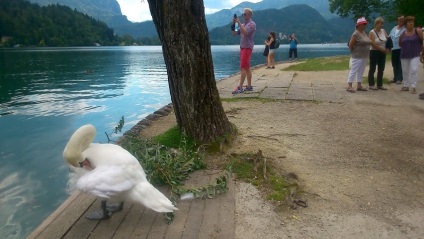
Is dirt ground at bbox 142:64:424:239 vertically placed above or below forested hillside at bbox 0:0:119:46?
below

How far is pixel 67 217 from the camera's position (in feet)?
12.7

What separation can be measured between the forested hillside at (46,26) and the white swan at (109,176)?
355ft

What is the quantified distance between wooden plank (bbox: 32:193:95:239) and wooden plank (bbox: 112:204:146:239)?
520mm

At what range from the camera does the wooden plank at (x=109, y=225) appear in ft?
11.5

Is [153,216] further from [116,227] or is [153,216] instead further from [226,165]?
[226,165]

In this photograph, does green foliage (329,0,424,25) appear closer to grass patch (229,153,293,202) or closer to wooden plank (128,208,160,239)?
grass patch (229,153,293,202)

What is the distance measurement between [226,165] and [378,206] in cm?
202

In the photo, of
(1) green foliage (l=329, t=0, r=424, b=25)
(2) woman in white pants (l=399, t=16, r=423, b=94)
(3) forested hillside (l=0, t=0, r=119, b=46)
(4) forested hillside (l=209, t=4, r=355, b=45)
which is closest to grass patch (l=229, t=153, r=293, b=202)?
(2) woman in white pants (l=399, t=16, r=423, b=94)

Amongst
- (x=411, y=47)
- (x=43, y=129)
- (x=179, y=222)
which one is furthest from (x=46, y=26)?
(x=179, y=222)

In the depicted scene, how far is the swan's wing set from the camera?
344cm

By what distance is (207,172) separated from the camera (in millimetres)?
5016

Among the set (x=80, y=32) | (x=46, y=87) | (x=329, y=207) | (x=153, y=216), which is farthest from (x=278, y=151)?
(x=80, y=32)

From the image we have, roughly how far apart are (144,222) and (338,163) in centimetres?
310

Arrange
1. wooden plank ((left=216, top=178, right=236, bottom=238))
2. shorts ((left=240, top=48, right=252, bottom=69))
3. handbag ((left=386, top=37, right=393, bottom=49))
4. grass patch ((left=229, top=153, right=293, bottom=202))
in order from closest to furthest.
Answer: wooden plank ((left=216, top=178, right=236, bottom=238)), grass patch ((left=229, top=153, right=293, bottom=202)), shorts ((left=240, top=48, right=252, bottom=69)), handbag ((left=386, top=37, right=393, bottom=49))
